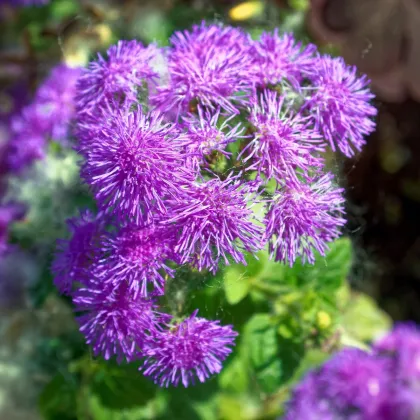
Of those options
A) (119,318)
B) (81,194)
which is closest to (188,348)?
(119,318)

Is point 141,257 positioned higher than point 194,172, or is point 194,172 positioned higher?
point 194,172

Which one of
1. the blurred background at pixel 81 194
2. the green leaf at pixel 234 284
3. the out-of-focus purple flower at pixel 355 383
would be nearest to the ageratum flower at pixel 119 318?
the green leaf at pixel 234 284

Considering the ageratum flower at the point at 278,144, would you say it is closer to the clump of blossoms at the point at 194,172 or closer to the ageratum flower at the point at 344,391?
the clump of blossoms at the point at 194,172

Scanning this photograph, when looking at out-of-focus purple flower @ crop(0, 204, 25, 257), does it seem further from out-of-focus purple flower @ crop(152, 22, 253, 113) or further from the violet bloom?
out-of-focus purple flower @ crop(152, 22, 253, 113)

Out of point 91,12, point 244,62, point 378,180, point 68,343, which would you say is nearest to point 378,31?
point 378,180

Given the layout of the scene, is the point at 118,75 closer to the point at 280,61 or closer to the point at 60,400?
the point at 280,61

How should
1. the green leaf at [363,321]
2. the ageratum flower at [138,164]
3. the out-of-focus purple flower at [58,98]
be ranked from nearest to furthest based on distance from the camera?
the ageratum flower at [138,164] < the out-of-focus purple flower at [58,98] < the green leaf at [363,321]
